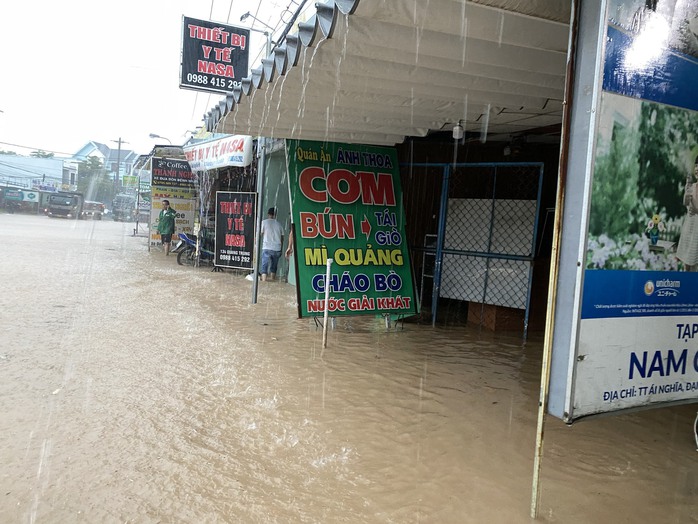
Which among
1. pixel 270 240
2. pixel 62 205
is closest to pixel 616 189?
pixel 270 240

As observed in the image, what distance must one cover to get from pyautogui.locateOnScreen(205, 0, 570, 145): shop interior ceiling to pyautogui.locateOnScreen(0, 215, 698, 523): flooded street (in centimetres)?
295

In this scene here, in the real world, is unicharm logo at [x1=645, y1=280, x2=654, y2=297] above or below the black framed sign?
below

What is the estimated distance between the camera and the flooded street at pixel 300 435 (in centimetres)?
303

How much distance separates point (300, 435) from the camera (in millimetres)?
3982

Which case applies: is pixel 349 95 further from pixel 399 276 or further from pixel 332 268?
pixel 399 276

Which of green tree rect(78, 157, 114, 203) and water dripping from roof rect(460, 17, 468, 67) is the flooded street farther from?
green tree rect(78, 157, 114, 203)

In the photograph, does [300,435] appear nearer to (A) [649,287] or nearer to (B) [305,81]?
(A) [649,287]

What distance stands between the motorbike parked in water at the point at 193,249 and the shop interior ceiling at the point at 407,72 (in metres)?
8.57

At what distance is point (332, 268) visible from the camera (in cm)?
716

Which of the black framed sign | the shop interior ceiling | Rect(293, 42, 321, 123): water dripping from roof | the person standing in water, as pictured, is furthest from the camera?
the person standing in water

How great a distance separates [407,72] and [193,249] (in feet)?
40.1

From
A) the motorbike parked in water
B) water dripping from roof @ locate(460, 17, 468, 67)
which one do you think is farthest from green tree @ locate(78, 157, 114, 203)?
water dripping from roof @ locate(460, 17, 468, 67)

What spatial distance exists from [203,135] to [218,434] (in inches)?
711

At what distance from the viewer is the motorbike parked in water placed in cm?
1530
